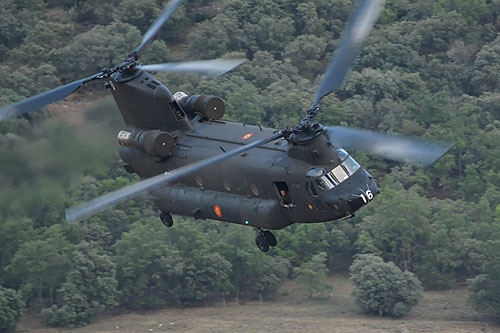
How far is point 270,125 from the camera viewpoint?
91.8 meters

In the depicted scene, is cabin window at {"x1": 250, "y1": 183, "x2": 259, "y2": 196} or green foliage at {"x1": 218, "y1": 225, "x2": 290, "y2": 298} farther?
green foliage at {"x1": 218, "y1": 225, "x2": 290, "y2": 298}

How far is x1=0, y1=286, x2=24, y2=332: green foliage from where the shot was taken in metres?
81.1

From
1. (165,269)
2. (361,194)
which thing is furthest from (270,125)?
(361,194)

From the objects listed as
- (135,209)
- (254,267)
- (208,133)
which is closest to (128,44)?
(135,209)

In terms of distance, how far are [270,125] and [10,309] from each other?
22.0m

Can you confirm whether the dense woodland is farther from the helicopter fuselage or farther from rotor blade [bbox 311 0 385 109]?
rotor blade [bbox 311 0 385 109]

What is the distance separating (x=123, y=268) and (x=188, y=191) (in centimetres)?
3363

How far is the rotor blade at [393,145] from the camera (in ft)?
154

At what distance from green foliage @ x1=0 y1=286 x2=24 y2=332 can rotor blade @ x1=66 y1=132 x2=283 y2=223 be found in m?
35.4

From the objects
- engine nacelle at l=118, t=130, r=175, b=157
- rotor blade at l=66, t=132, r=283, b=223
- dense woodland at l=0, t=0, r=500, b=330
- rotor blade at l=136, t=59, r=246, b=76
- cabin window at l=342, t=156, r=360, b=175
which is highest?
dense woodland at l=0, t=0, r=500, b=330

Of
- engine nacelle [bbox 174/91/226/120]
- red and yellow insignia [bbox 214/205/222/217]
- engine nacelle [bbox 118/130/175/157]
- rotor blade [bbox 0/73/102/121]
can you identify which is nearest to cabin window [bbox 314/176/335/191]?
red and yellow insignia [bbox 214/205/222/217]

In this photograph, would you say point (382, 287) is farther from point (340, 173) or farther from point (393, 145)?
point (393, 145)

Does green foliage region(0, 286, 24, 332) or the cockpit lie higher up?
Answer: green foliage region(0, 286, 24, 332)

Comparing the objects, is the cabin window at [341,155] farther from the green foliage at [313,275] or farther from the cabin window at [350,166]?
the green foliage at [313,275]
